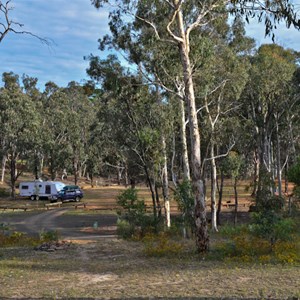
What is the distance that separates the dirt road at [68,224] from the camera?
2470cm

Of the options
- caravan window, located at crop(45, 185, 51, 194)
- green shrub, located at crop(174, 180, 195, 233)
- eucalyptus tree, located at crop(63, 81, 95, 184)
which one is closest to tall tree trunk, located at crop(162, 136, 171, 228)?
green shrub, located at crop(174, 180, 195, 233)

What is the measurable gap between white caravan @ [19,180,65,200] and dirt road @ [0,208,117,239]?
41.5ft

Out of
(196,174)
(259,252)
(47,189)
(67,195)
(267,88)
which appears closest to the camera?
(259,252)

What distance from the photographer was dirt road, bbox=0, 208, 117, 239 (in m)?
24.7

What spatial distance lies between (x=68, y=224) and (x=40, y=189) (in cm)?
2265

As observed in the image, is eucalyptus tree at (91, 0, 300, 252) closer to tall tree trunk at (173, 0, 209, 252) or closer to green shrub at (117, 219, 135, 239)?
tall tree trunk at (173, 0, 209, 252)

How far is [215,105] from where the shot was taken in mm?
27688

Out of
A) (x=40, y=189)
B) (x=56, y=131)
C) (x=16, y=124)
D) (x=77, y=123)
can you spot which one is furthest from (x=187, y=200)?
(x=56, y=131)

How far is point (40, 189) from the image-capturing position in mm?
50969

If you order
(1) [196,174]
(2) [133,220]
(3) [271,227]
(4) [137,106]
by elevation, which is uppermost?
(4) [137,106]

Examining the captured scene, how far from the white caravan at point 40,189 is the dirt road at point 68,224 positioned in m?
12.7

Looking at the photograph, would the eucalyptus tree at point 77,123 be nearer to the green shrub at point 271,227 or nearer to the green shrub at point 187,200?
the green shrub at point 187,200

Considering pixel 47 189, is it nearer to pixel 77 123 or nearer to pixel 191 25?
pixel 77 123

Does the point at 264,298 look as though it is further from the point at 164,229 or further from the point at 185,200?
the point at 164,229
